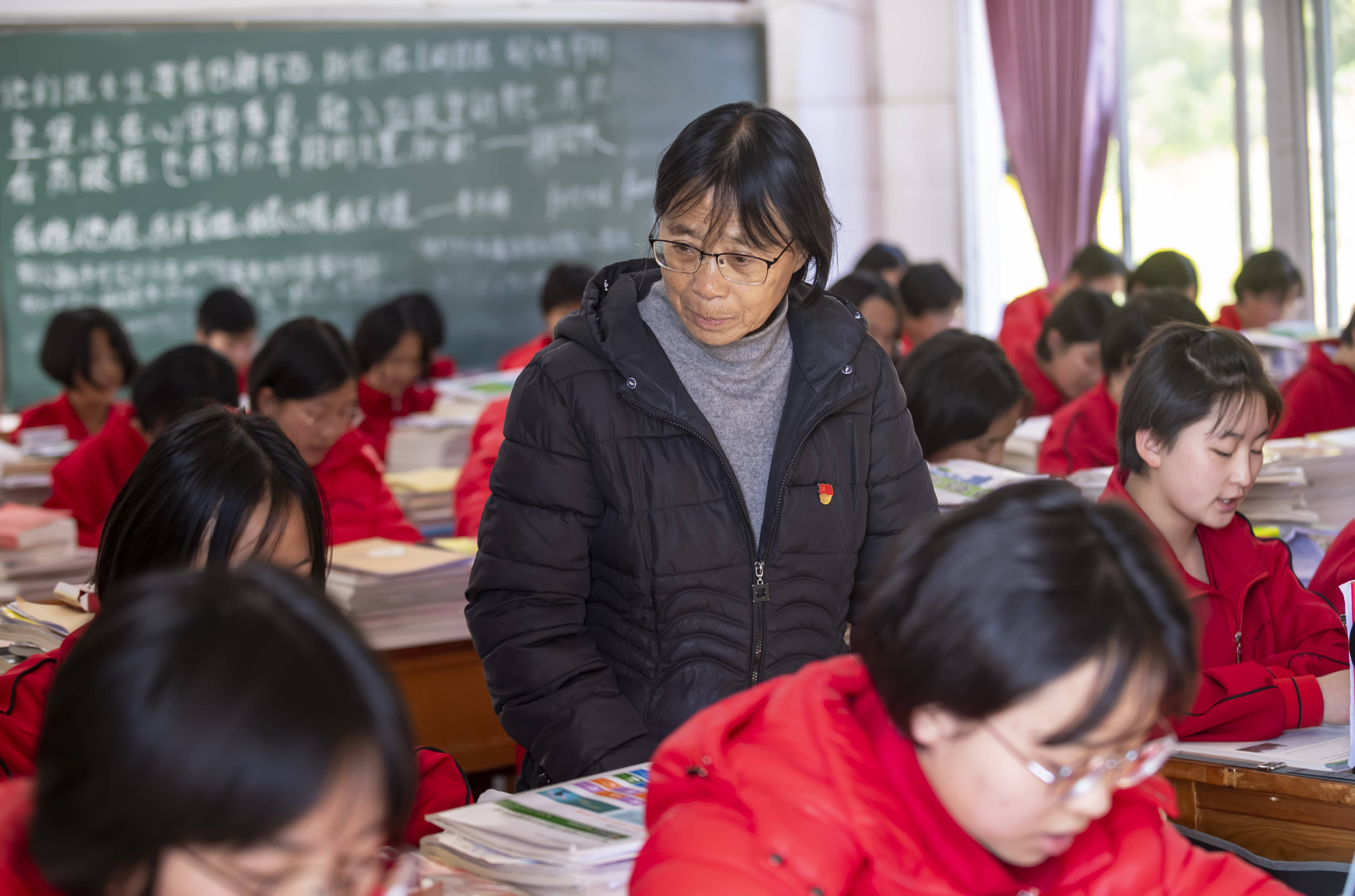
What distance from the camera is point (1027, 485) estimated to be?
93 cm

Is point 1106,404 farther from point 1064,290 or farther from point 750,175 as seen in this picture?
point 1064,290

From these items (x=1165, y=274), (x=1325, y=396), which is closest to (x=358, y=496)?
(x=1325, y=396)

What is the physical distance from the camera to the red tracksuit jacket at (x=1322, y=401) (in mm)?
3312

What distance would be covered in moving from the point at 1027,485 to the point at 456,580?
165 cm

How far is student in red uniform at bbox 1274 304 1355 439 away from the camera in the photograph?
3314mm

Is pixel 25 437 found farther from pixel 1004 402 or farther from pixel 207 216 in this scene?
pixel 1004 402

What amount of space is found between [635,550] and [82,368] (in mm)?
3457

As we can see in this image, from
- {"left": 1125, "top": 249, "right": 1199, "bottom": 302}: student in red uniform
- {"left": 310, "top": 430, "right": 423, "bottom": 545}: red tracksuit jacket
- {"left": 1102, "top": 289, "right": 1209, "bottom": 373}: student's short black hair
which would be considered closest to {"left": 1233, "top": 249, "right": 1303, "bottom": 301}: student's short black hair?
{"left": 1125, "top": 249, "right": 1199, "bottom": 302}: student in red uniform

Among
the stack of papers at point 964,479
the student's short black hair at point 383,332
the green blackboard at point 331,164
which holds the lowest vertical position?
the stack of papers at point 964,479

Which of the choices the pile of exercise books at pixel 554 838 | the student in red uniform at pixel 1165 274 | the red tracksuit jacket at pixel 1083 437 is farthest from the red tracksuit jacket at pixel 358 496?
the student in red uniform at pixel 1165 274

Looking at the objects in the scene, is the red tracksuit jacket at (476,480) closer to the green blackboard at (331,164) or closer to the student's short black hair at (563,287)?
the student's short black hair at (563,287)

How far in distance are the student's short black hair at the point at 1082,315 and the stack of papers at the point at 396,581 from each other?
204 cm

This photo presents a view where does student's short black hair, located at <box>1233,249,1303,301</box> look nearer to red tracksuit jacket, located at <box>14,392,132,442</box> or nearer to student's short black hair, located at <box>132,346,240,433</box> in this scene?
student's short black hair, located at <box>132,346,240,433</box>

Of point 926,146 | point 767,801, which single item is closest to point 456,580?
point 767,801
